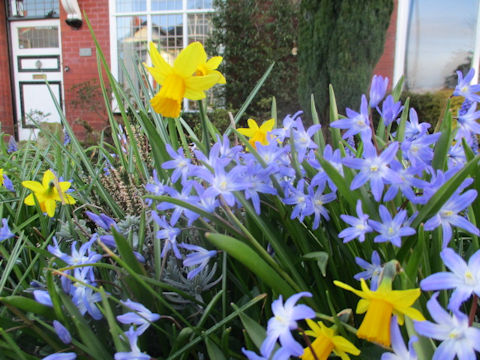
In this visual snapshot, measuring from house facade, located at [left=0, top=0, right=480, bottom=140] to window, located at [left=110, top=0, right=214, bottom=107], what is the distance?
0.02m

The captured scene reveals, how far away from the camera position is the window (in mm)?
6480

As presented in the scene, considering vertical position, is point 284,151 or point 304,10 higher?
point 304,10

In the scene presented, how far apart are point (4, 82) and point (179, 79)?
27.3 feet

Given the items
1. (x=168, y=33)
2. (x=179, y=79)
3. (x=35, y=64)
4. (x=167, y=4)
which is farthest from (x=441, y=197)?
(x=35, y=64)

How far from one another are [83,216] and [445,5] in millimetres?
7117

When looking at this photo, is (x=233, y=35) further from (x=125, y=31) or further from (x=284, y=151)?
(x=284, y=151)

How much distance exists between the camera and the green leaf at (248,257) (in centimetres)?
36

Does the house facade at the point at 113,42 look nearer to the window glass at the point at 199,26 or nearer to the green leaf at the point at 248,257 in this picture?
the window glass at the point at 199,26

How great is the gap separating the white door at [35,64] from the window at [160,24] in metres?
1.38

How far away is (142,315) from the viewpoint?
412mm

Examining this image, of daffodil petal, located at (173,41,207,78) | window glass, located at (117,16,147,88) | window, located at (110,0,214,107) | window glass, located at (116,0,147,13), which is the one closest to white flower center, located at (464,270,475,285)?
daffodil petal, located at (173,41,207,78)

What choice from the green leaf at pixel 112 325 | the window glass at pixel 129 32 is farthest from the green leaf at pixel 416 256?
the window glass at pixel 129 32

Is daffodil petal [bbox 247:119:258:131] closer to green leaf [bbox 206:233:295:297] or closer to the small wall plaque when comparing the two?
green leaf [bbox 206:233:295:297]

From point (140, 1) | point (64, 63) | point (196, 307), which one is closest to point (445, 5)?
point (140, 1)
